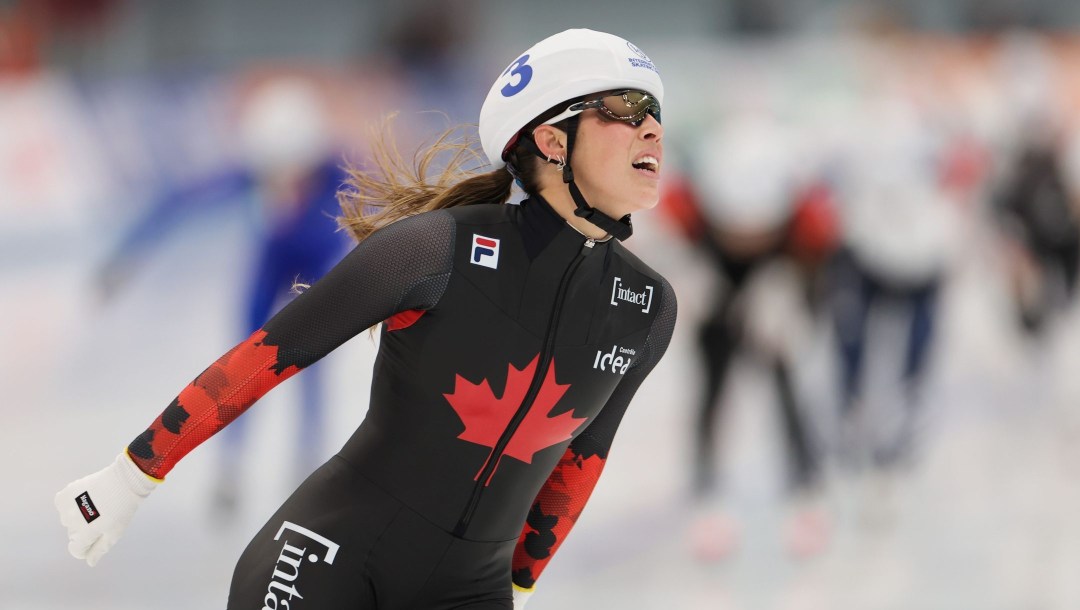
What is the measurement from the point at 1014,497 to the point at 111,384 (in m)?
5.16

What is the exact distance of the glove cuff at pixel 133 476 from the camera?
2.11 m

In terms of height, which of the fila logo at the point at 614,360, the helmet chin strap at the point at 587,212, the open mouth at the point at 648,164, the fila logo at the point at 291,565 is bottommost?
the fila logo at the point at 291,565

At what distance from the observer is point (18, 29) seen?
23.5 ft

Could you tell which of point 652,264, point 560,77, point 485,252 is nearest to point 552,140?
point 560,77

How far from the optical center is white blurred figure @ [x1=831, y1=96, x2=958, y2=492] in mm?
7121

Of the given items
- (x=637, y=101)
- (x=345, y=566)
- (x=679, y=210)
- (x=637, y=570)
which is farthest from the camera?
(x=679, y=210)

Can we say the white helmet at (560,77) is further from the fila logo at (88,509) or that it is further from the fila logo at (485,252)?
the fila logo at (88,509)

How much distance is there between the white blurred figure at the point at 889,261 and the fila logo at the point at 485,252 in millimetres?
5246

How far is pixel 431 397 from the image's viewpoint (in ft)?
7.24

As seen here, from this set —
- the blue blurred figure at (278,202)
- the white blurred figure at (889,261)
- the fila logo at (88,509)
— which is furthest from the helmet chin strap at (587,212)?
the white blurred figure at (889,261)

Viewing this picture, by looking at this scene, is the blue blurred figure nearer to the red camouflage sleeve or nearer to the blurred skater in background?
the blurred skater in background

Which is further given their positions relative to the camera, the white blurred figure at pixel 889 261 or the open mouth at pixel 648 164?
the white blurred figure at pixel 889 261

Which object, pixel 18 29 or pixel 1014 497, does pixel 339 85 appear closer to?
pixel 18 29

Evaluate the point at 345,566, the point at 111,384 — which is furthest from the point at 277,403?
the point at 345,566
